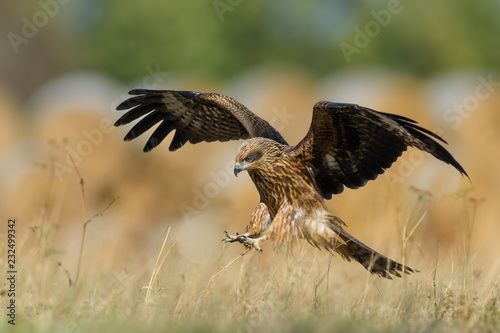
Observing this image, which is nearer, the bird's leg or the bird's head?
the bird's leg

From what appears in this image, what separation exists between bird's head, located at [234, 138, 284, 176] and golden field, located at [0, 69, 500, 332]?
0.78 meters

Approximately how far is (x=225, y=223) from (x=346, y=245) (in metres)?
5.43

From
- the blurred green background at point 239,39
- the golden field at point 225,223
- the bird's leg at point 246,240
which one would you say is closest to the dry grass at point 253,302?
the golden field at point 225,223

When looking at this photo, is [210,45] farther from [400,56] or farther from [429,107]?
[429,107]

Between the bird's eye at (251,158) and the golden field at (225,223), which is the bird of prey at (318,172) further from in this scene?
the golden field at (225,223)

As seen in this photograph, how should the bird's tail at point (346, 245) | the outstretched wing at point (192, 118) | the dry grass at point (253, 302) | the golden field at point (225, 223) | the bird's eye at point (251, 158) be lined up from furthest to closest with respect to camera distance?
the outstretched wing at point (192, 118), the bird's eye at point (251, 158), the bird's tail at point (346, 245), the golden field at point (225, 223), the dry grass at point (253, 302)

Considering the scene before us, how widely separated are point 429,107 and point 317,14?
30035 millimetres

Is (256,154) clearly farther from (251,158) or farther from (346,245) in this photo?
(346,245)

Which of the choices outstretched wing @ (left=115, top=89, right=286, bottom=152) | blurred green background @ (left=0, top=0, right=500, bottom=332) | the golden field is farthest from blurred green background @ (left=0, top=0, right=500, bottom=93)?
outstretched wing @ (left=115, top=89, right=286, bottom=152)

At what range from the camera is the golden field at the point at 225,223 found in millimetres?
5957

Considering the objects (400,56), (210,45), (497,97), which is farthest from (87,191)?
(400,56)

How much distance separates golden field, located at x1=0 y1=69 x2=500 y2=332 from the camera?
5957mm

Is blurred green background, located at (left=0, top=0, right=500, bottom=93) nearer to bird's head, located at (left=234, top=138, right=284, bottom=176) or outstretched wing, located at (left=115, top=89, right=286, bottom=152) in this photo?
outstretched wing, located at (left=115, top=89, right=286, bottom=152)

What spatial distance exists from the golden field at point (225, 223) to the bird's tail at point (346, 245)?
146 mm
